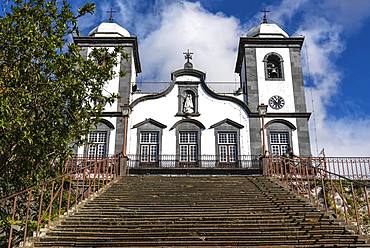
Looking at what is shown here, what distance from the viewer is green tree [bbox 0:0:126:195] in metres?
8.00

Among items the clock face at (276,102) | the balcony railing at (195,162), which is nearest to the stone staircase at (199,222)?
the balcony railing at (195,162)

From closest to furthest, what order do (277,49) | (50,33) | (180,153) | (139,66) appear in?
(50,33), (180,153), (277,49), (139,66)

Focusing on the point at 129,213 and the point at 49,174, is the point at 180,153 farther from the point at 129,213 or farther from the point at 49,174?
the point at 49,174

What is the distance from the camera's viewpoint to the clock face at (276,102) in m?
21.8

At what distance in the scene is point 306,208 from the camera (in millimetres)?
11180

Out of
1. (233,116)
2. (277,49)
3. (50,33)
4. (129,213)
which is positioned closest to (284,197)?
(129,213)

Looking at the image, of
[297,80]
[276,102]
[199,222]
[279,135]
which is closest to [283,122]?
[279,135]

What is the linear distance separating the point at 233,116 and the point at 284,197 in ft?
30.3

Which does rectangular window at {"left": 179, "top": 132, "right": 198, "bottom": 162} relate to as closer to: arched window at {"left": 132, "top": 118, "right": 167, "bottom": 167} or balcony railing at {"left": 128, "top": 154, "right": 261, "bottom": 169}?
balcony railing at {"left": 128, "top": 154, "right": 261, "bottom": 169}

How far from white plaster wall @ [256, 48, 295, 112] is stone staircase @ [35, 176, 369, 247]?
895 cm

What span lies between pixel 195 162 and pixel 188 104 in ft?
10.4

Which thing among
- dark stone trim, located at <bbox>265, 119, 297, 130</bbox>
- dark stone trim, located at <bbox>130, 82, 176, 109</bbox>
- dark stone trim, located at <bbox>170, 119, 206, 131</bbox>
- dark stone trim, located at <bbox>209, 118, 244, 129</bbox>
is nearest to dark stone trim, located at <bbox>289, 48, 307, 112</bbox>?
dark stone trim, located at <bbox>265, 119, 297, 130</bbox>

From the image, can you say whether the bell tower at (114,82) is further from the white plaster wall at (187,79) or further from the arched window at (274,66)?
the arched window at (274,66)

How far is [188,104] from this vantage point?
21.8m
